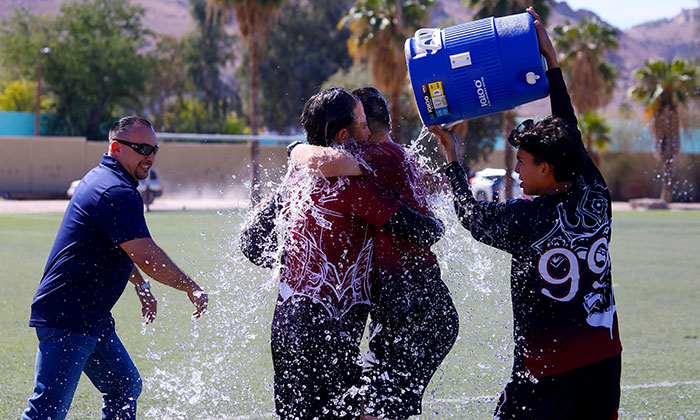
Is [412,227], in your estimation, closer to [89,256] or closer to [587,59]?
[89,256]

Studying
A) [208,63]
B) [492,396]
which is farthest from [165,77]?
[492,396]

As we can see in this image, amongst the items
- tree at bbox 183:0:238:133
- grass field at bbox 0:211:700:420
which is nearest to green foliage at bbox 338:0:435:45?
grass field at bbox 0:211:700:420

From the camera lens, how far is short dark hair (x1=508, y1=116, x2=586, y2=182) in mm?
3441

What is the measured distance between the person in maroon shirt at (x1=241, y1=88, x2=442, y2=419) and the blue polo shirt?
954 mm

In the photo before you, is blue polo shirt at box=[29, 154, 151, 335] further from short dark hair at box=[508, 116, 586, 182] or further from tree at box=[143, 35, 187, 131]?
tree at box=[143, 35, 187, 131]

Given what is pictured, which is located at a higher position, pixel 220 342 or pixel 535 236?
pixel 535 236

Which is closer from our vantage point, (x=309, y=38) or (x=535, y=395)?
(x=535, y=395)

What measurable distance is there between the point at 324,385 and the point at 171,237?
16.5 metres

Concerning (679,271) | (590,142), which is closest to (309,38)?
(590,142)

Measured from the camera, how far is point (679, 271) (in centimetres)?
1437

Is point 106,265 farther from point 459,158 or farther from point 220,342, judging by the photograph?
point 220,342

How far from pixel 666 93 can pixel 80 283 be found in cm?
4269

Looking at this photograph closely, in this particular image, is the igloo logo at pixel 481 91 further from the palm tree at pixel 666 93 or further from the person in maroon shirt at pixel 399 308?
the palm tree at pixel 666 93

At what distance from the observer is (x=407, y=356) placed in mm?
3500
